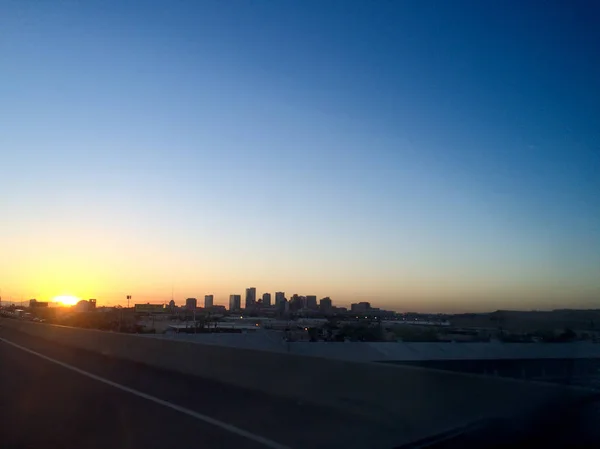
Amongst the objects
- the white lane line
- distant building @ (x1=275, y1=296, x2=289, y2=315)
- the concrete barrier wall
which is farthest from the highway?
distant building @ (x1=275, y1=296, x2=289, y2=315)

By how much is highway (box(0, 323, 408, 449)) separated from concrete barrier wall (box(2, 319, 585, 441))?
0.33m

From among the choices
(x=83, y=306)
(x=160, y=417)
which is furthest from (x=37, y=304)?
(x=160, y=417)

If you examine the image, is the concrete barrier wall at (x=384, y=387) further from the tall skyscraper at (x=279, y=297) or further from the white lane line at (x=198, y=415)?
the tall skyscraper at (x=279, y=297)

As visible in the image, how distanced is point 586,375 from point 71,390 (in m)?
11.9

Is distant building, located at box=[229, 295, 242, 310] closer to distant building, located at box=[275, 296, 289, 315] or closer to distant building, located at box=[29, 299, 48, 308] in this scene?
distant building, located at box=[275, 296, 289, 315]

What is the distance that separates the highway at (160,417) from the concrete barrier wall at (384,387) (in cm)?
33

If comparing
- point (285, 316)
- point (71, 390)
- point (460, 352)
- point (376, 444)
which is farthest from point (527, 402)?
point (285, 316)

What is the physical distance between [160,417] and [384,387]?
4272 millimetres

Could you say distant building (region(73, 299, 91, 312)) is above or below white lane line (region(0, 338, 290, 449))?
above

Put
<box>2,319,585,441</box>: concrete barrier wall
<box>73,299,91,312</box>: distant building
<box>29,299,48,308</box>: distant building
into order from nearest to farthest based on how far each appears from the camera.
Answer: <box>2,319,585,441</box>: concrete barrier wall
<box>73,299,91,312</box>: distant building
<box>29,299,48,308</box>: distant building

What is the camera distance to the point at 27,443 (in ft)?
33.1

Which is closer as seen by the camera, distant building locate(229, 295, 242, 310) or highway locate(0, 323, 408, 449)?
highway locate(0, 323, 408, 449)

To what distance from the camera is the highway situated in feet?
33.8

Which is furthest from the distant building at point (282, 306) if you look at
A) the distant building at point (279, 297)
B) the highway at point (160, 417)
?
the highway at point (160, 417)
